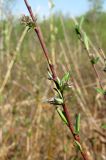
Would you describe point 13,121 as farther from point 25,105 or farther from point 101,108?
point 101,108

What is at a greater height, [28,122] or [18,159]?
[28,122]

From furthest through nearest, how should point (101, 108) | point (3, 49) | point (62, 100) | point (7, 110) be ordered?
point (101, 108), point (7, 110), point (3, 49), point (62, 100)

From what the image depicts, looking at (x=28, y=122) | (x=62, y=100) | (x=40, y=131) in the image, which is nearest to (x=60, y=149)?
(x=40, y=131)

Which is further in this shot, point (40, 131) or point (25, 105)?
point (25, 105)

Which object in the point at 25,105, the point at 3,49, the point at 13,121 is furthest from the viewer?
the point at 25,105

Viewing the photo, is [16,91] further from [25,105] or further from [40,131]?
[40,131]

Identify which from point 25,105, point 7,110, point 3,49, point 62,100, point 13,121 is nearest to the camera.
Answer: point 62,100

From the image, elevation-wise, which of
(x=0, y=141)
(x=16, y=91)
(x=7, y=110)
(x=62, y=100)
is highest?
(x=16, y=91)

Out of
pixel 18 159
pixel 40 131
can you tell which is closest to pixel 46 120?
pixel 40 131

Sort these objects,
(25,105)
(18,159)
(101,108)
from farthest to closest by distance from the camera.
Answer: (101,108), (25,105), (18,159)
